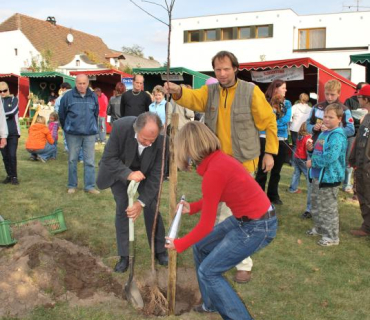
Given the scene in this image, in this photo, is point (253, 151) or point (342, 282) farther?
point (342, 282)

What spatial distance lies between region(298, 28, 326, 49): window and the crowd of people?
21326mm

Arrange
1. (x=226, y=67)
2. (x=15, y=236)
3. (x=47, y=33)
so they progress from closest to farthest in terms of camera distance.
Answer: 1. (x=226, y=67)
2. (x=15, y=236)
3. (x=47, y=33)

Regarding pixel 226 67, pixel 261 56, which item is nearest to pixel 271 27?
pixel 261 56

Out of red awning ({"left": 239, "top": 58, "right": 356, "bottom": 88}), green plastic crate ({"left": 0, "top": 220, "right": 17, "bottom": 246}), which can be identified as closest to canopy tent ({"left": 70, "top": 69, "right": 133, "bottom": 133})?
red awning ({"left": 239, "top": 58, "right": 356, "bottom": 88})

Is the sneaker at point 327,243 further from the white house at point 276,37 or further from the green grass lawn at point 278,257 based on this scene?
the white house at point 276,37

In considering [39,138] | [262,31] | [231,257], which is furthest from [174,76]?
[262,31]

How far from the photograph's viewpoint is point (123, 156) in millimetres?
3699

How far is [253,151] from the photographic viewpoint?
3.53m

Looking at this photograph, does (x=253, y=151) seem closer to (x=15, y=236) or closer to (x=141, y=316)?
(x=141, y=316)

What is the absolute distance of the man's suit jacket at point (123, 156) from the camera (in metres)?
3.60

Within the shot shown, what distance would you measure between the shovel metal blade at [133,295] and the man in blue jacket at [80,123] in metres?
3.35

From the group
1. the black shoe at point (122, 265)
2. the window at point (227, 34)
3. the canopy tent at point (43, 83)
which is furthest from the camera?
the window at point (227, 34)

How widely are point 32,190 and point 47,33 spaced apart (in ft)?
112

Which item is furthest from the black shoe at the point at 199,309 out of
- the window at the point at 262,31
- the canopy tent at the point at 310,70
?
the window at the point at 262,31
